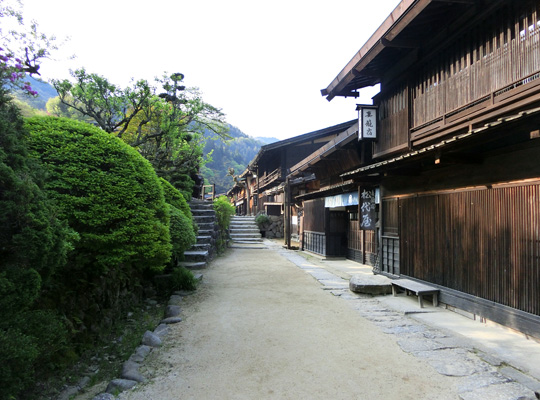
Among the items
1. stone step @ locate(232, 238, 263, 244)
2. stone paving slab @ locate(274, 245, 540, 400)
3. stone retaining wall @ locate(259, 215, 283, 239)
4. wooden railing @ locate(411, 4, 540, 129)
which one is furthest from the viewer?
stone retaining wall @ locate(259, 215, 283, 239)

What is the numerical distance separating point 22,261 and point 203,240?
10.2 metres

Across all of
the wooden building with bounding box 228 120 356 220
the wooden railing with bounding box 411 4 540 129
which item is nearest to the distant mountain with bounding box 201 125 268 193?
the wooden building with bounding box 228 120 356 220

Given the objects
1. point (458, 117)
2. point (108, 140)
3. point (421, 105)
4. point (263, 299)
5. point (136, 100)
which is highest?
point (136, 100)

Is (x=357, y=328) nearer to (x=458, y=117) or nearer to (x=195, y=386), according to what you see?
(x=195, y=386)

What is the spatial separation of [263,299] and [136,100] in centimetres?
817

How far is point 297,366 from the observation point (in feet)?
13.5

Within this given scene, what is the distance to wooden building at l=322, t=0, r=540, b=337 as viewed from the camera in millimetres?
4992

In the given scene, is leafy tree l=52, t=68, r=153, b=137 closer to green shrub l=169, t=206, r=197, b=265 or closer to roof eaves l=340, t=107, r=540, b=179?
green shrub l=169, t=206, r=197, b=265

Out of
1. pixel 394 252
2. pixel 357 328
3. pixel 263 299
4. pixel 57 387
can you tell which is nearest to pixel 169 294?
pixel 263 299

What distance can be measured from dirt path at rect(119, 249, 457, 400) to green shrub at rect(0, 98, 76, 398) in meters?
1.17

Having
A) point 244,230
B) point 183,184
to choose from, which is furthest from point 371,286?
point 244,230

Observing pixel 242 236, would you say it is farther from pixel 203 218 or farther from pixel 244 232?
pixel 203 218

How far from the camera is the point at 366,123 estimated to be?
957 centimetres

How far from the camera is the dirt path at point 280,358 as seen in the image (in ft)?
11.6
